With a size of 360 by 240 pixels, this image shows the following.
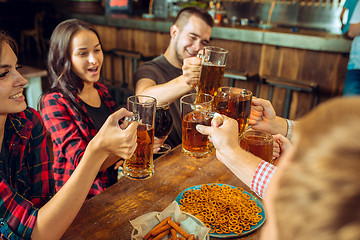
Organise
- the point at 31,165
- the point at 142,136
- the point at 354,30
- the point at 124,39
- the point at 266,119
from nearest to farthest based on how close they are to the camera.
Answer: the point at 142,136, the point at 31,165, the point at 266,119, the point at 354,30, the point at 124,39

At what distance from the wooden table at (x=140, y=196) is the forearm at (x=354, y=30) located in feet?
8.28

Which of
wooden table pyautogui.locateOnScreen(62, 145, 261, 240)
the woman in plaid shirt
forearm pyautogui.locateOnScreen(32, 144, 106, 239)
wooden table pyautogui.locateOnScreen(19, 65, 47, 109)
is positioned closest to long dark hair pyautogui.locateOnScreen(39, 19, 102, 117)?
the woman in plaid shirt

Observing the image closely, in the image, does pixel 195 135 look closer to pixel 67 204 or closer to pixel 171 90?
pixel 67 204

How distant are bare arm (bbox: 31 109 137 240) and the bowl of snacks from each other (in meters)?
0.23

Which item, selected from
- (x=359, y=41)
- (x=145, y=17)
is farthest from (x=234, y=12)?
(x=359, y=41)

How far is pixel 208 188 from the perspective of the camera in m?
1.41

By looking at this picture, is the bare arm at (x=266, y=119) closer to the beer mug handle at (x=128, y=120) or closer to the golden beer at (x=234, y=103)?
the golden beer at (x=234, y=103)

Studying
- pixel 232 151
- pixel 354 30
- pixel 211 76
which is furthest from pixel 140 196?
pixel 354 30

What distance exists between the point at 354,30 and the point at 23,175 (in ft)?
11.0

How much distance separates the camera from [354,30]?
3291mm

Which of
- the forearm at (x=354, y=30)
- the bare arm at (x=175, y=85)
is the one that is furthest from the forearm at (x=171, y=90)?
the forearm at (x=354, y=30)

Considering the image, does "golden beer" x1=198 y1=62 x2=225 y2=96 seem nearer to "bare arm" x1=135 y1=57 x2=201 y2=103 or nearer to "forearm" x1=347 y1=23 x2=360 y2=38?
"bare arm" x1=135 y1=57 x2=201 y2=103

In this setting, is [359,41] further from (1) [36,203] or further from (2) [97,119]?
(1) [36,203]

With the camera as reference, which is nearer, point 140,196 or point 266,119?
point 140,196
